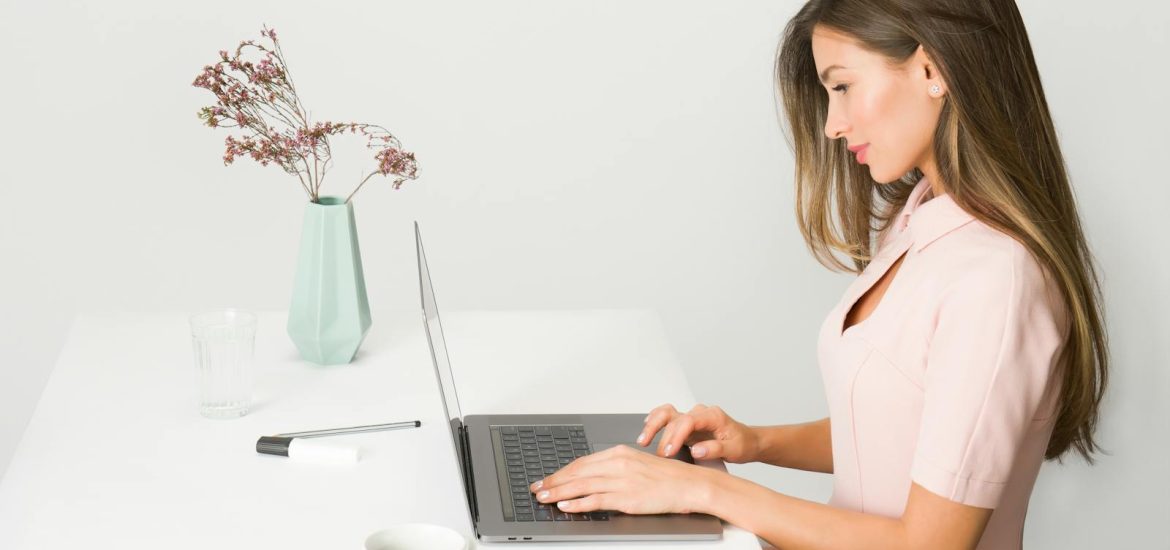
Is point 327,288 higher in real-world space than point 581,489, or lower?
higher

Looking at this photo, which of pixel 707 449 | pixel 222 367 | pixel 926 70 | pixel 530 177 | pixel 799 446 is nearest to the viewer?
pixel 926 70

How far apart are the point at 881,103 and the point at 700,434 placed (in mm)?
453

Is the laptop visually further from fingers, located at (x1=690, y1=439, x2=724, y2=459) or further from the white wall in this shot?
the white wall

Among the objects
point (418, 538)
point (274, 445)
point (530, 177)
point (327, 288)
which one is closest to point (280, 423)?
point (274, 445)

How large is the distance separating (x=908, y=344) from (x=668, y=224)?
158 cm

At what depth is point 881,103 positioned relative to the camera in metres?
1.42

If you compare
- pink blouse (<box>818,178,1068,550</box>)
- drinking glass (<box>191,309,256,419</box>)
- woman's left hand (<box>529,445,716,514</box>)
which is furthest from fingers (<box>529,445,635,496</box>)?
drinking glass (<box>191,309,256,419</box>)

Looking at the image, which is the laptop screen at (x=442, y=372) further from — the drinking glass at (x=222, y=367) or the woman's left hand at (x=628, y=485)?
the drinking glass at (x=222, y=367)

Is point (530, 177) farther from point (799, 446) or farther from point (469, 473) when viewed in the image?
point (469, 473)

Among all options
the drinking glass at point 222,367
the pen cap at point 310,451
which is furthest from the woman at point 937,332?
the drinking glass at point 222,367

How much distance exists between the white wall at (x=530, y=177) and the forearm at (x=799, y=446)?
3.88ft

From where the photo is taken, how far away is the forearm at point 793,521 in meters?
1.28

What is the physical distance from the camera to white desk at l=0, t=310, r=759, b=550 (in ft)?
4.14

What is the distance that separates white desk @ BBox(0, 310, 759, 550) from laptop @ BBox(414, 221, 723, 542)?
0.06 ft
